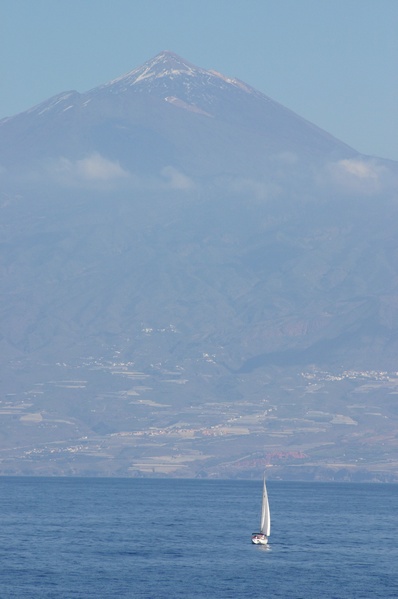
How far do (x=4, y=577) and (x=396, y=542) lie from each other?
2261 inches

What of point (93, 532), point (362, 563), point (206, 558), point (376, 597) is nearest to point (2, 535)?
point (93, 532)

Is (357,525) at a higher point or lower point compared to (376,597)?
higher

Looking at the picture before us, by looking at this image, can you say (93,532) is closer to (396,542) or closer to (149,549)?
(149,549)

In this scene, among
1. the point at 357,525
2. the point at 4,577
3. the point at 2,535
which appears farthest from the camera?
the point at 357,525

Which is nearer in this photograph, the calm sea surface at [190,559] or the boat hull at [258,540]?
the calm sea surface at [190,559]

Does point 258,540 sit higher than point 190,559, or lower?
higher

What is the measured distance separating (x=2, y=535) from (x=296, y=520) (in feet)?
169

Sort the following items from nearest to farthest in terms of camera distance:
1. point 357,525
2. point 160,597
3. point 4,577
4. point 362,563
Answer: point 160,597
point 4,577
point 362,563
point 357,525

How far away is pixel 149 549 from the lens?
500 ft

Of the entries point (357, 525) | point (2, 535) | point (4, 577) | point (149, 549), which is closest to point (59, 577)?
point (4, 577)

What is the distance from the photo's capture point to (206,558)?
145 meters

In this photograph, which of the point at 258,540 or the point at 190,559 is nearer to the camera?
the point at 190,559

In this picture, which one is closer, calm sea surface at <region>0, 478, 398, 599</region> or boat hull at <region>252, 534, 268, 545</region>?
calm sea surface at <region>0, 478, 398, 599</region>

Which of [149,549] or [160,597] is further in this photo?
[149,549]
